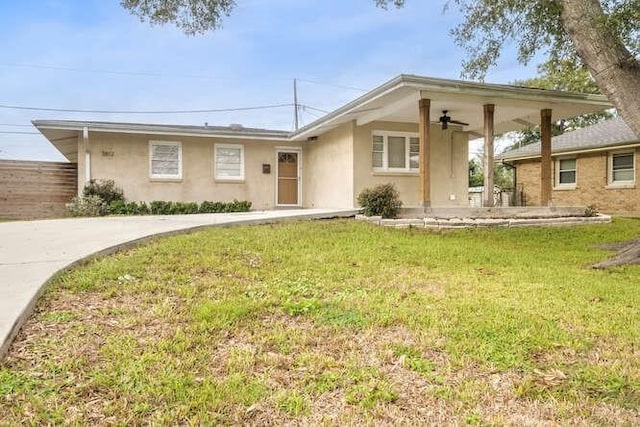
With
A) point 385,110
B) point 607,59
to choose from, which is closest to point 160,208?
point 385,110

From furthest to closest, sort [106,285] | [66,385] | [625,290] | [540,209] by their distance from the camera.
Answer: [540,209], [625,290], [106,285], [66,385]

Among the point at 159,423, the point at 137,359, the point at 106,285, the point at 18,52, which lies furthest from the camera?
the point at 18,52

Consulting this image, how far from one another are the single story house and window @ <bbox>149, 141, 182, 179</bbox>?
13.7 metres

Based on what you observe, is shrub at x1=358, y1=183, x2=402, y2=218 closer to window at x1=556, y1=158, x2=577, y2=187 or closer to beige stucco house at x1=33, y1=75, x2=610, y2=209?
beige stucco house at x1=33, y1=75, x2=610, y2=209

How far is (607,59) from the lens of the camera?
6.54m

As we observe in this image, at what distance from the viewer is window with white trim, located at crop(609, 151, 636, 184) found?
53.6 ft

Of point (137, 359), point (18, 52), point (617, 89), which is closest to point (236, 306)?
point (137, 359)

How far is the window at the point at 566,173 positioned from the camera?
60.5ft

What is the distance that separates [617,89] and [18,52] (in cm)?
3057

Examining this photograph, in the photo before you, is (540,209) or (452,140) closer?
(540,209)

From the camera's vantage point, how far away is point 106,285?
4223 millimetres

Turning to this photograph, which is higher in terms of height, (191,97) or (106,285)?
(191,97)

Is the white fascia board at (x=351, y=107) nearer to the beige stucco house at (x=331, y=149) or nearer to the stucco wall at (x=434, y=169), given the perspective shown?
the beige stucco house at (x=331, y=149)

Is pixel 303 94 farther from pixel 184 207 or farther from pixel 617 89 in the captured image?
pixel 617 89
